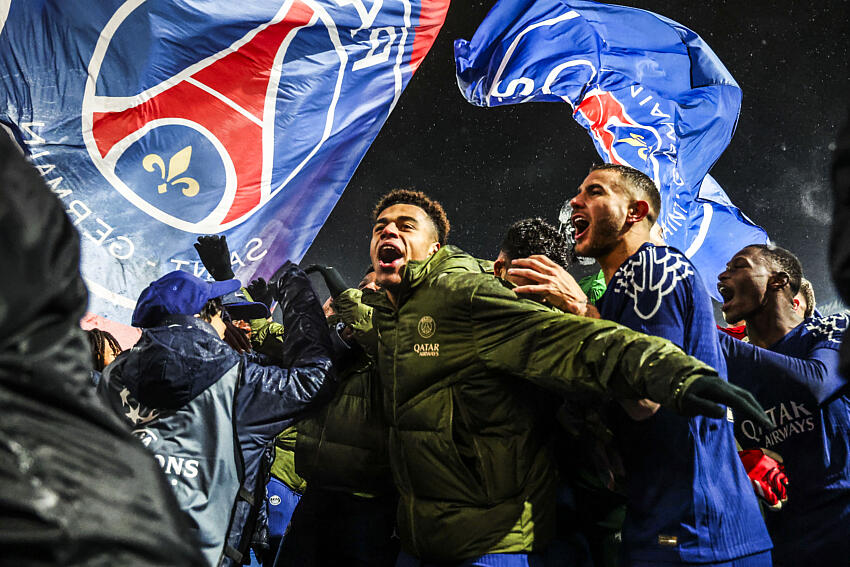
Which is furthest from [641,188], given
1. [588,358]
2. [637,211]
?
[588,358]

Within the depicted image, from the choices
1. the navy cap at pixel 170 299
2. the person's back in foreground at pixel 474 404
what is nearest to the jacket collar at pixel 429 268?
the person's back in foreground at pixel 474 404

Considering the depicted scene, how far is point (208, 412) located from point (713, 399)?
2.62 metres

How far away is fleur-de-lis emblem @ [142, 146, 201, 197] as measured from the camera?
16.7ft

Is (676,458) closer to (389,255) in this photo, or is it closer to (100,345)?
(389,255)

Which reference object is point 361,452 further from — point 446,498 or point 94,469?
point 94,469

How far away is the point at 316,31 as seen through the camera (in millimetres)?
5715

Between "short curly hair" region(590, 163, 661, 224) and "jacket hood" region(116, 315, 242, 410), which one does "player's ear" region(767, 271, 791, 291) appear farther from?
"jacket hood" region(116, 315, 242, 410)

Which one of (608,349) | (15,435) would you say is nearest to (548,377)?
(608,349)

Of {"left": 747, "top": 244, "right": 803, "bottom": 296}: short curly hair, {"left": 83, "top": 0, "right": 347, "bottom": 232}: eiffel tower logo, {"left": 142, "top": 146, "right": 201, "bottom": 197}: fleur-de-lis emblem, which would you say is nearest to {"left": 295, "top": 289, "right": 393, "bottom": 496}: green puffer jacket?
{"left": 83, "top": 0, "right": 347, "bottom": 232}: eiffel tower logo

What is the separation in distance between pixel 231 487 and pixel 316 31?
3.67 meters

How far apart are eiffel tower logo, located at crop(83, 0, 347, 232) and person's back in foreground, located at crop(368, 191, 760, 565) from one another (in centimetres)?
240

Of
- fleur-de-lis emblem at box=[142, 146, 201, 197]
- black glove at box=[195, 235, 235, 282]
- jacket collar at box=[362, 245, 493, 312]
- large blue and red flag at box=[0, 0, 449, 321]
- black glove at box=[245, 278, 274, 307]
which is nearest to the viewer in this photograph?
jacket collar at box=[362, 245, 493, 312]

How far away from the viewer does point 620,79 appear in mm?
7844

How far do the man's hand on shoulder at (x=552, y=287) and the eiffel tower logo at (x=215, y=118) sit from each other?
2.82 meters
